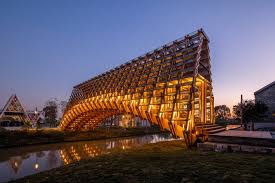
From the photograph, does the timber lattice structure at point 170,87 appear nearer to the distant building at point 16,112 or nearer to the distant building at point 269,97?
the distant building at point 269,97

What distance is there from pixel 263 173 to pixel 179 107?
12.5 m

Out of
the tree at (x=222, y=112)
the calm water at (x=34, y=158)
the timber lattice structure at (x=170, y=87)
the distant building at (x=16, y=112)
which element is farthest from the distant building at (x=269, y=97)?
the distant building at (x=16, y=112)

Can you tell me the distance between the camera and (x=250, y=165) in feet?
32.6

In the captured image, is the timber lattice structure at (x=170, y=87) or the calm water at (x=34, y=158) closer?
the calm water at (x=34, y=158)

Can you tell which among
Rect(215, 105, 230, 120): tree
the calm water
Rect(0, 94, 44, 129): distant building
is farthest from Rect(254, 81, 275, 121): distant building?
Rect(0, 94, 44, 129): distant building

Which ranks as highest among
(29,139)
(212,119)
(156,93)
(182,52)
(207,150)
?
(182,52)

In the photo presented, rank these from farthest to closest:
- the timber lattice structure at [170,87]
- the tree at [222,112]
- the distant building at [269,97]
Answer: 1. the tree at [222,112]
2. the distant building at [269,97]
3. the timber lattice structure at [170,87]

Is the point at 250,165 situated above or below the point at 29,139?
above

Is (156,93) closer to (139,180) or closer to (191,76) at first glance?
(191,76)

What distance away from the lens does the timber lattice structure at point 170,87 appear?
20.5 metres

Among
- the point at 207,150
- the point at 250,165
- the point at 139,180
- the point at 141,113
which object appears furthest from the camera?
the point at 141,113

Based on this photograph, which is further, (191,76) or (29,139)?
(29,139)

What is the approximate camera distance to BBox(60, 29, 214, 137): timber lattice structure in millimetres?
20484

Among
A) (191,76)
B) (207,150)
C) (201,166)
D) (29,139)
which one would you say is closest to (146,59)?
(191,76)
